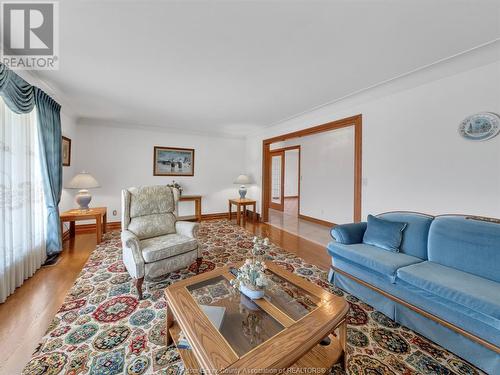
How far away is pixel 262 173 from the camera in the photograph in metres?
5.35

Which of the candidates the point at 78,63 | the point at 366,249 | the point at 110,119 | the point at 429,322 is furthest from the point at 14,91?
the point at 429,322

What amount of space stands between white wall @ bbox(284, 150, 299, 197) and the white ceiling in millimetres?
5612

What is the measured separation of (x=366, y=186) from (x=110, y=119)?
5012 millimetres

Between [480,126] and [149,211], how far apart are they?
12.4 feet

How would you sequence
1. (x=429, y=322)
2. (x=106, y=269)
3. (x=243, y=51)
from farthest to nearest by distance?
1. (x=106, y=269)
2. (x=243, y=51)
3. (x=429, y=322)

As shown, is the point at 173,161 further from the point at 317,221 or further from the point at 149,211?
the point at 317,221

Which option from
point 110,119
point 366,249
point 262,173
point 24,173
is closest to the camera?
point 366,249

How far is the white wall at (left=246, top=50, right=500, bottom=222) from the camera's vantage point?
2.02 meters

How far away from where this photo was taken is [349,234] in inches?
93.4

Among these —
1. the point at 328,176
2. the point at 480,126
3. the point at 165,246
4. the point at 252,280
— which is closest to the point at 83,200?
the point at 165,246

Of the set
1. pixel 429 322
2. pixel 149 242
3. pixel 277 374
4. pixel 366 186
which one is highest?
pixel 366 186

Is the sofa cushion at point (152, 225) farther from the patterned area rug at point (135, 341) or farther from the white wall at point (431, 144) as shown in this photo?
A: the white wall at point (431, 144)

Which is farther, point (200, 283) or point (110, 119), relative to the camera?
point (110, 119)

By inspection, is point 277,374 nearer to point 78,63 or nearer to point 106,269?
point 106,269
